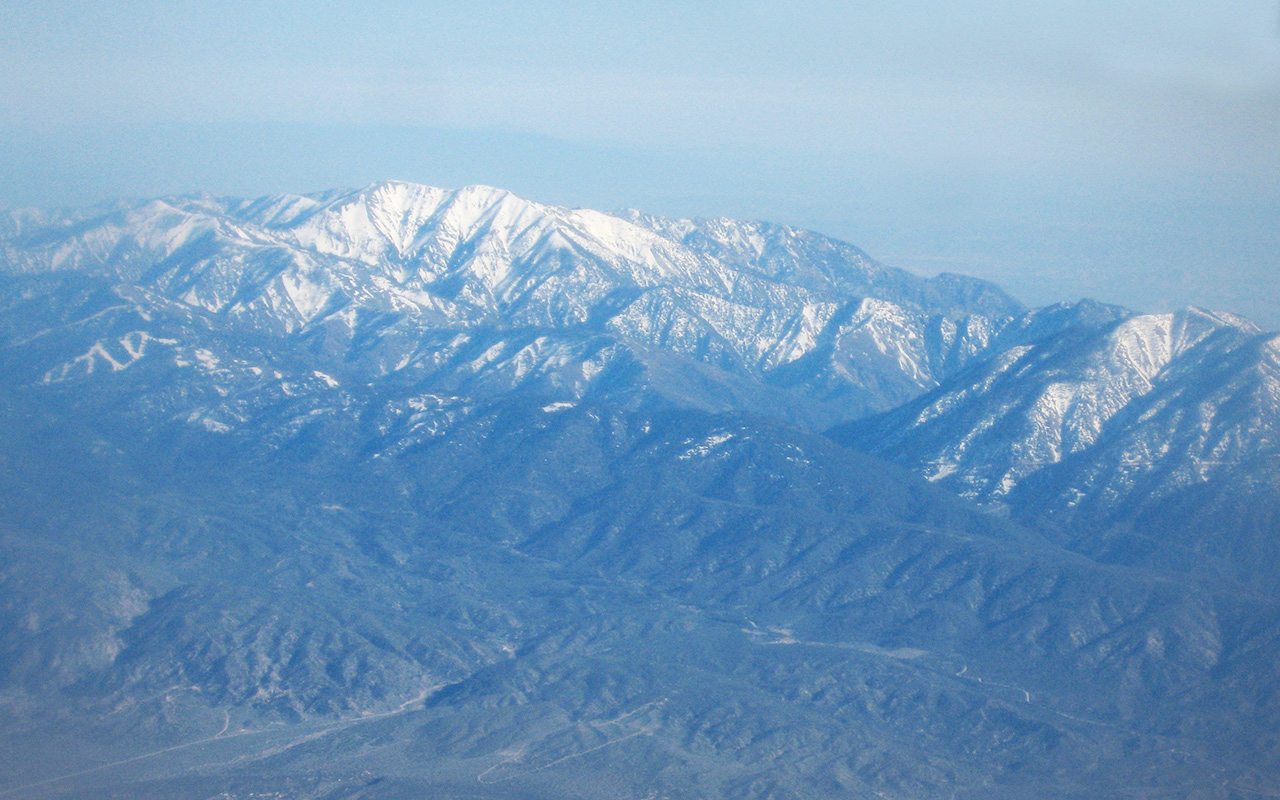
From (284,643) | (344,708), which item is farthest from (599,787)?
(284,643)

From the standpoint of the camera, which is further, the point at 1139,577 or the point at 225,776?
the point at 1139,577

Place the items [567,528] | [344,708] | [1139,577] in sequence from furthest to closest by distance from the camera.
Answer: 1. [567,528]
2. [1139,577]
3. [344,708]

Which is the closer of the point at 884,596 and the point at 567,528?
the point at 884,596

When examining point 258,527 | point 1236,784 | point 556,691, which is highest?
point 258,527

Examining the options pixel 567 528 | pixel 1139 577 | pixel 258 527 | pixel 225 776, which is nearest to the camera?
pixel 225 776

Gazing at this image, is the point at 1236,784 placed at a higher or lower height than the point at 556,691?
lower

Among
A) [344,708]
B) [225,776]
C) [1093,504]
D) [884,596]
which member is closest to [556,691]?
[344,708]

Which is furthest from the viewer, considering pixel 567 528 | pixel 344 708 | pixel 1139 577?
pixel 567 528

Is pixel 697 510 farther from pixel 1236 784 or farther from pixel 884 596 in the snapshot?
pixel 1236 784

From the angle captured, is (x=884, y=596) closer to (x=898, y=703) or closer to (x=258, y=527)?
(x=898, y=703)
